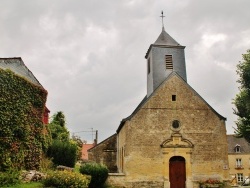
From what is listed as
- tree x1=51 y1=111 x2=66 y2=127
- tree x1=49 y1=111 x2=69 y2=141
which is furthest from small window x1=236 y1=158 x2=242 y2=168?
tree x1=51 y1=111 x2=66 y2=127

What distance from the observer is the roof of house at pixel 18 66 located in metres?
20.7

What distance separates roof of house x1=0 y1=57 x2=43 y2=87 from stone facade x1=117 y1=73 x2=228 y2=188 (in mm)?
7867

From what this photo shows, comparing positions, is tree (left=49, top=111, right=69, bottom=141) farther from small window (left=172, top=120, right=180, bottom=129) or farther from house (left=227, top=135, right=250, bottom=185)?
house (left=227, top=135, right=250, bottom=185)

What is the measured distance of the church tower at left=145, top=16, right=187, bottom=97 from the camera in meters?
25.9

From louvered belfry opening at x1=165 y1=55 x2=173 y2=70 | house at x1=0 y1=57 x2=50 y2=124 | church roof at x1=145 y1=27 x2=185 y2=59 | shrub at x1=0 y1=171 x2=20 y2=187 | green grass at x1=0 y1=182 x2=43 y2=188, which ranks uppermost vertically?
church roof at x1=145 y1=27 x2=185 y2=59

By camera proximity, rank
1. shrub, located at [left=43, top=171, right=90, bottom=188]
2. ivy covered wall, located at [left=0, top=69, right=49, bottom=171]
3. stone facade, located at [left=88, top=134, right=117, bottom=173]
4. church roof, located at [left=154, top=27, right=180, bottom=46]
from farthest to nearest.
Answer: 1. church roof, located at [left=154, top=27, right=180, bottom=46]
2. stone facade, located at [left=88, top=134, right=117, bottom=173]
3. ivy covered wall, located at [left=0, top=69, right=49, bottom=171]
4. shrub, located at [left=43, top=171, right=90, bottom=188]

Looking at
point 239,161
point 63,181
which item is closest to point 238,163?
point 239,161

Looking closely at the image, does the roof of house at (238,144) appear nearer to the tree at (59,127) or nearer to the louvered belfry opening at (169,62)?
the louvered belfry opening at (169,62)

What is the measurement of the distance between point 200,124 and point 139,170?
5621 millimetres

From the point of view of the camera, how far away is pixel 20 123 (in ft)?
54.2

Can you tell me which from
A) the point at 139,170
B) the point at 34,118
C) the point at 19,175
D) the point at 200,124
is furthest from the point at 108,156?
the point at 19,175

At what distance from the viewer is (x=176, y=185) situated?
854 inches

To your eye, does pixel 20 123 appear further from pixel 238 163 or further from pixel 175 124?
pixel 238 163

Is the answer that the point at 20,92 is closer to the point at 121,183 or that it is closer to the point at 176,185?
the point at 121,183
